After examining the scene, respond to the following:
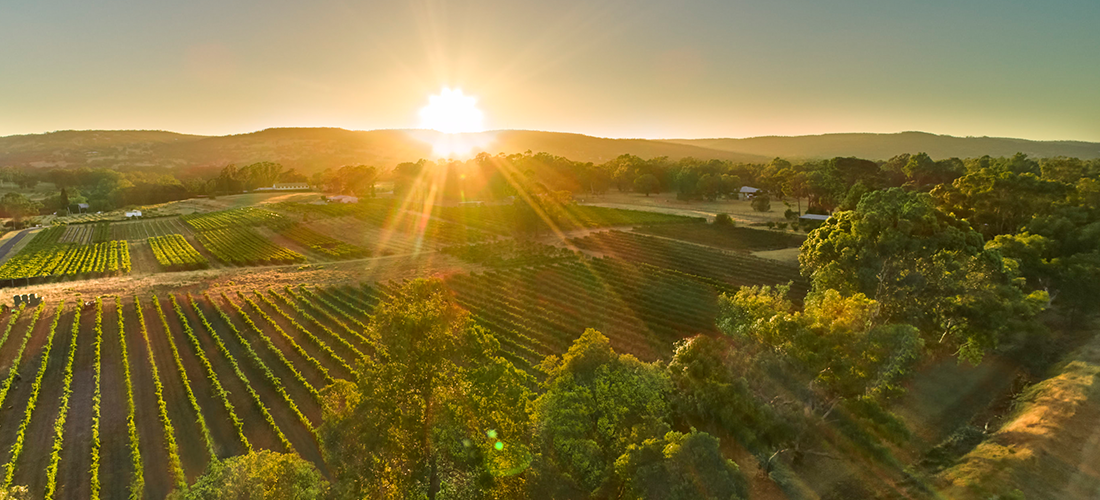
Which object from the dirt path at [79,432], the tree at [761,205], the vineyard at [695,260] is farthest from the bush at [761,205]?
the dirt path at [79,432]

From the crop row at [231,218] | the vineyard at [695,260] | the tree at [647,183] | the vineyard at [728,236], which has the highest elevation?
the tree at [647,183]

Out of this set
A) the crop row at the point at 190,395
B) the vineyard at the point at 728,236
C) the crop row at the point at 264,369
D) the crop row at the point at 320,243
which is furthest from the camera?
the vineyard at the point at 728,236

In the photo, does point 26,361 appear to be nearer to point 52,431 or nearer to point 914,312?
point 52,431

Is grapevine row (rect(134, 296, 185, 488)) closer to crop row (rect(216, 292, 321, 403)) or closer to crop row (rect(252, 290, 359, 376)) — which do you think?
crop row (rect(216, 292, 321, 403))

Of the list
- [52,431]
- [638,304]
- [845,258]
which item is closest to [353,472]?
[52,431]

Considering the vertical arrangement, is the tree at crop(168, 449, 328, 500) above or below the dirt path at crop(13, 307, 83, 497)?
above

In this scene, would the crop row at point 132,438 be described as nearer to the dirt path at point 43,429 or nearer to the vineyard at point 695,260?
the dirt path at point 43,429

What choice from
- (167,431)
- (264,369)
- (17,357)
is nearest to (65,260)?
(17,357)

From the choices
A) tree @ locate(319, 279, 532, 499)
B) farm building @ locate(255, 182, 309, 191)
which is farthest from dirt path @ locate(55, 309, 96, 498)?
farm building @ locate(255, 182, 309, 191)
